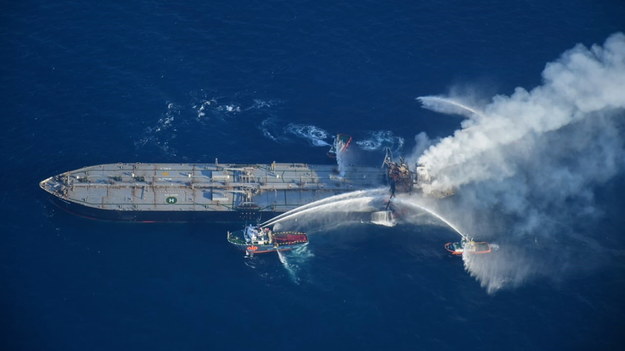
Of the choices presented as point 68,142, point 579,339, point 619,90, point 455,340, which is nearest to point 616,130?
point 619,90

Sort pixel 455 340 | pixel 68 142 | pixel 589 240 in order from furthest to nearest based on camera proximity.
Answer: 1. pixel 68 142
2. pixel 589 240
3. pixel 455 340

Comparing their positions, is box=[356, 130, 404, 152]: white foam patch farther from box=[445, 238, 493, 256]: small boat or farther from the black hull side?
the black hull side

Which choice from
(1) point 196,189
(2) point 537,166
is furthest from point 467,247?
(1) point 196,189

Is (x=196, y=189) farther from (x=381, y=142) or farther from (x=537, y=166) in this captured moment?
(x=537, y=166)

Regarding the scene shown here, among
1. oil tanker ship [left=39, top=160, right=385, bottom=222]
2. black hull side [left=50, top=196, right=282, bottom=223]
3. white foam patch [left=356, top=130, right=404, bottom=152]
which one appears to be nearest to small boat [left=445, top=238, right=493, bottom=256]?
oil tanker ship [left=39, top=160, right=385, bottom=222]

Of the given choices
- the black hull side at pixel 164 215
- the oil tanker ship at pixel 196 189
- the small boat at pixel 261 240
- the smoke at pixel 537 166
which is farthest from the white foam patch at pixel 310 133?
the small boat at pixel 261 240

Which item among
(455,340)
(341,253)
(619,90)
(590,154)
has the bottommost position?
(455,340)

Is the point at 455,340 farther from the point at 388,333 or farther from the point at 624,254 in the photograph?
the point at 624,254
